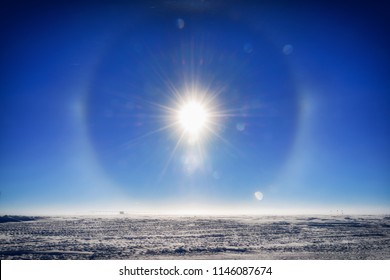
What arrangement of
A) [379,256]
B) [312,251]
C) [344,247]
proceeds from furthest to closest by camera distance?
[344,247], [312,251], [379,256]

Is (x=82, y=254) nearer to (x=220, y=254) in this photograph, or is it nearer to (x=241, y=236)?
(x=220, y=254)

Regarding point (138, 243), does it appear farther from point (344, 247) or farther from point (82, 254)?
point (344, 247)

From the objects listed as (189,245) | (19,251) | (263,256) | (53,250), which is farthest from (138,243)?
(263,256)

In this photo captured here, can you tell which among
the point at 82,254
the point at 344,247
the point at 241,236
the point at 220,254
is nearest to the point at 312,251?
the point at 344,247

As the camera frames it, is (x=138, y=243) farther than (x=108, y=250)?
Yes

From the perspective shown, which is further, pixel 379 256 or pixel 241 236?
pixel 241 236

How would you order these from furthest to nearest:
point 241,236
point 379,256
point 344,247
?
point 241,236
point 344,247
point 379,256
